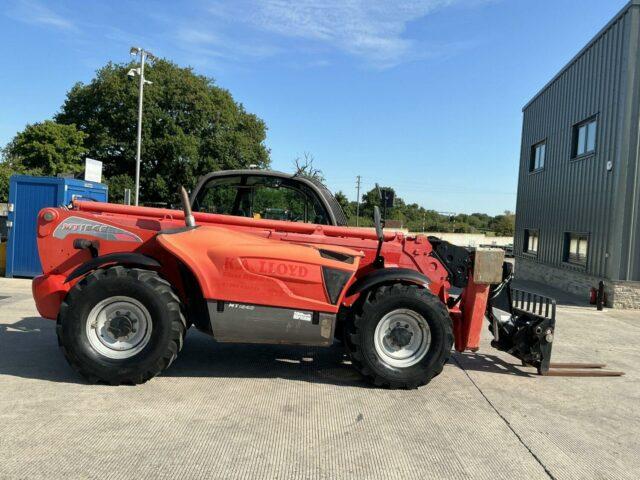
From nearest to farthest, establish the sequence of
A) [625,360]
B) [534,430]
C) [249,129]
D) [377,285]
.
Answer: [534,430], [377,285], [625,360], [249,129]

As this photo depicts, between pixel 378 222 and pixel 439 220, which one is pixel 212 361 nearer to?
pixel 378 222

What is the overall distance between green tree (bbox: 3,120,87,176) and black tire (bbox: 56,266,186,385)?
36203mm

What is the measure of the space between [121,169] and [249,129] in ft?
36.8

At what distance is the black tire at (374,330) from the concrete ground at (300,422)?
161mm

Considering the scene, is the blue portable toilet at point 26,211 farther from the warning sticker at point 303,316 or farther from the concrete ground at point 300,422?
the warning sticker at point 303,316

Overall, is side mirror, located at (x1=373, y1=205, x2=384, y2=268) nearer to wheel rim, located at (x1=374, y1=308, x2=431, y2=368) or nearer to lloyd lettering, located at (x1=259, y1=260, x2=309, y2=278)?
wheel rim, located at (x1=374, y1=308, x2=431, y2=368)

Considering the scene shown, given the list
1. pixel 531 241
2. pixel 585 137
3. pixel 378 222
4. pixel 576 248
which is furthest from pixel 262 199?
pixel 531 241

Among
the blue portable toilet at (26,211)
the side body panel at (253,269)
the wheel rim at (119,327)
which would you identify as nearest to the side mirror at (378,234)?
the side body panel at (253,269)

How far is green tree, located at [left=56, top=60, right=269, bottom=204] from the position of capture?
38.7 m

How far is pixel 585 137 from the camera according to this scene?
46.6ft

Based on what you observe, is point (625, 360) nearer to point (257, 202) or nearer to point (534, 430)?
point (534, 430)

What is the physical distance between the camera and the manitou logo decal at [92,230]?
16.6 ft

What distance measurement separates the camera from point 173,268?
5.13 metres

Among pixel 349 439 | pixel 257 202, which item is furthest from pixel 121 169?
pixel 349 439
